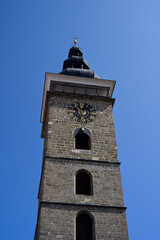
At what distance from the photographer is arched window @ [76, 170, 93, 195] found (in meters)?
20.0

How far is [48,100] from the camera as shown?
24703mm

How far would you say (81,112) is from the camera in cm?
2386

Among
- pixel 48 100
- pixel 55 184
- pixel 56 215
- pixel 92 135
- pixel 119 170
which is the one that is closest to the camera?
pixel 56 215

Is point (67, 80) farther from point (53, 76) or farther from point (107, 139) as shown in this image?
point (107, 139)

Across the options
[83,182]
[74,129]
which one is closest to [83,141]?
[74,129]

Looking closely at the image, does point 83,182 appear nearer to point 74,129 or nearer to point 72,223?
point 72,223

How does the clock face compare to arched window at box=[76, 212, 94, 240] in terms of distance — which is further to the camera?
the clock face

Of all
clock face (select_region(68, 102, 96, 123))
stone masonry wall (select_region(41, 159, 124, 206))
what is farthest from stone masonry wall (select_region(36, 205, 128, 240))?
clock face (select_region(68, 102, 96, 123))

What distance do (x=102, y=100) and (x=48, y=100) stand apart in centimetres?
344

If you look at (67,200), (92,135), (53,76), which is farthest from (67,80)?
(67,200)

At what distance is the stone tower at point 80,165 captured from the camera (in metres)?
18.3

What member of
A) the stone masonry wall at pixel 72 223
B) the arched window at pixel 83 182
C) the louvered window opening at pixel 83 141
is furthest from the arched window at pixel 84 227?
the louvered window opening at pixel 83 141

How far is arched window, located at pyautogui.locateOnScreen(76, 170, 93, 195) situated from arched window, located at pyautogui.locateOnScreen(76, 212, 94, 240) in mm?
1443

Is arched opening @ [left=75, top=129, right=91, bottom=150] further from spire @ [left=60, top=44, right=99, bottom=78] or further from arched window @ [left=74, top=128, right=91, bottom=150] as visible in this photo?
spire @ [left=60, top=44, right=99, bottom=78]
